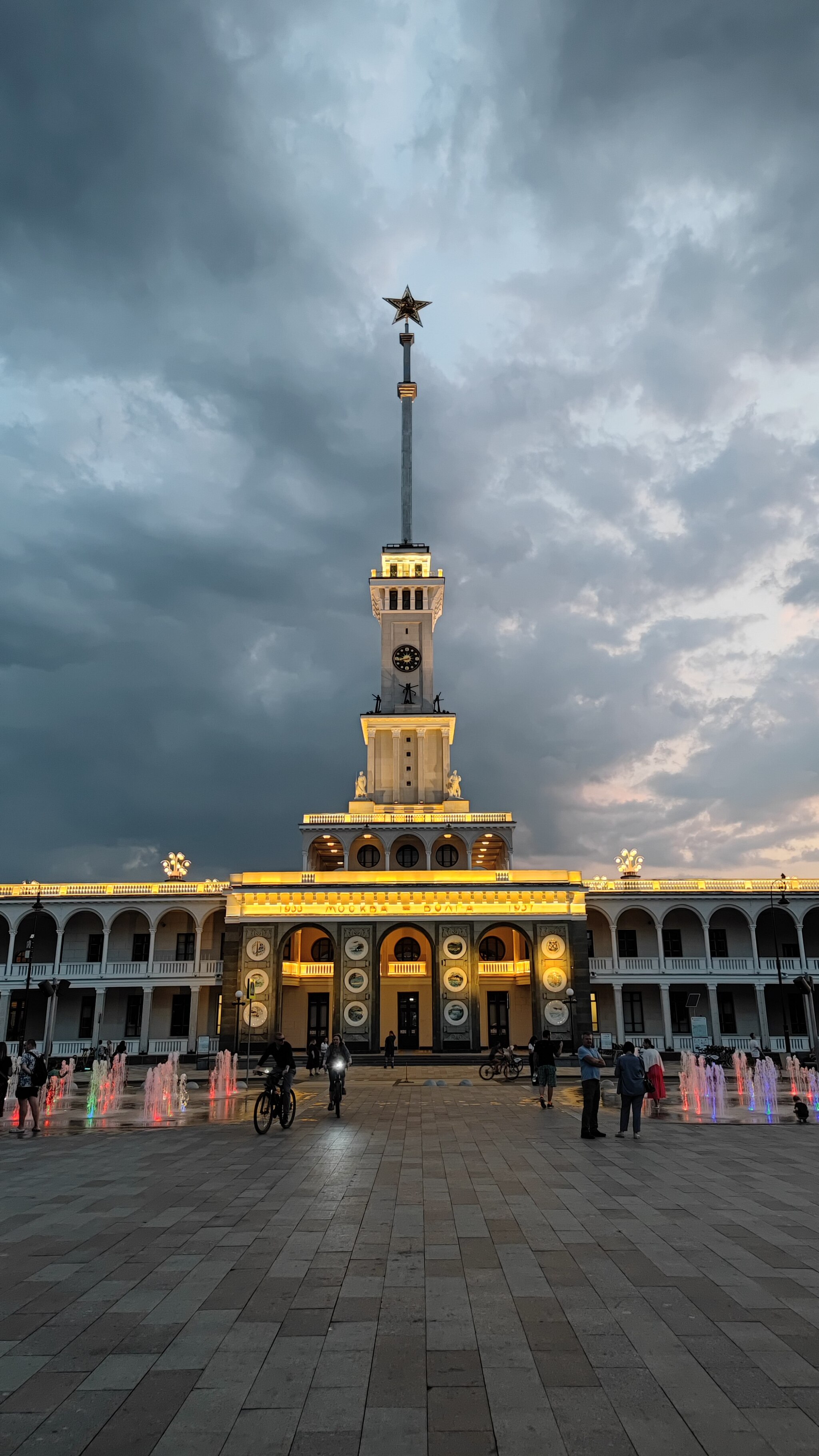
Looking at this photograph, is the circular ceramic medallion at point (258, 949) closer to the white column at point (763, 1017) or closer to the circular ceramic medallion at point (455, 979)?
the circular ceramic medallion at point (455, 979)

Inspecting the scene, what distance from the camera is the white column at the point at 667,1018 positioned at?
43531 mm

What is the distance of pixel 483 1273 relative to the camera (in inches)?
287

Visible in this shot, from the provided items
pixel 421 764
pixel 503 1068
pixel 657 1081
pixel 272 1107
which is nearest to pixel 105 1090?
pixel 272 1107

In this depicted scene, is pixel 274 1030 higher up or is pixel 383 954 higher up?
pixel 383 954

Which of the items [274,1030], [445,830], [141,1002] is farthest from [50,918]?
[445,830]

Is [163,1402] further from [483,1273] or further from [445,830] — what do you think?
[445,830]

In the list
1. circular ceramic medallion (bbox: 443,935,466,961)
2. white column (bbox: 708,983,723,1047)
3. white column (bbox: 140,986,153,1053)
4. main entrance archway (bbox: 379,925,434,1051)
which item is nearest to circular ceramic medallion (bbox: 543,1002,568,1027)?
circular ceramic medallion (bbox: 443,935,466,961)

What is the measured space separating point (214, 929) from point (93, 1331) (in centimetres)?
4429

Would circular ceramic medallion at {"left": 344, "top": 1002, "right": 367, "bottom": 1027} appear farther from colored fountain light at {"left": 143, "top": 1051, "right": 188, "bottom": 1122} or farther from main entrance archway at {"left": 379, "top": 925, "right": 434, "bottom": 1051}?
colored fountain light at {"left": 143, "top": 1051, "right": 188, "bottom": 1122}

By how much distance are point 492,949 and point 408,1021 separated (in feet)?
20.3

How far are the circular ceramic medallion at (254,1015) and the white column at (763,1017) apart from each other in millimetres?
25177

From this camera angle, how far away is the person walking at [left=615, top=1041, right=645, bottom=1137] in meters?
15.0

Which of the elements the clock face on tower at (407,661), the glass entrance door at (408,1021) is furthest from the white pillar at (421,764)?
the glass entrance door at (408,1021)

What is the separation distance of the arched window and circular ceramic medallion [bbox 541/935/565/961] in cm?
599
